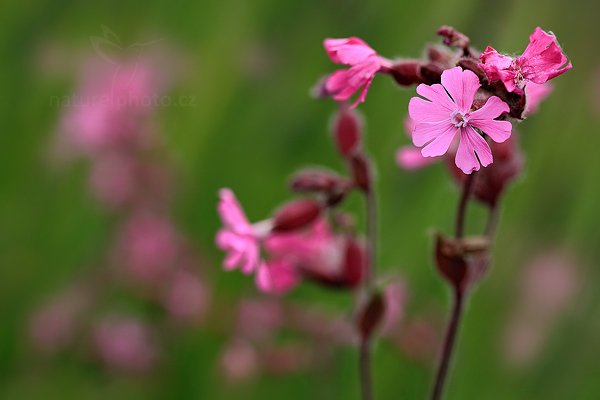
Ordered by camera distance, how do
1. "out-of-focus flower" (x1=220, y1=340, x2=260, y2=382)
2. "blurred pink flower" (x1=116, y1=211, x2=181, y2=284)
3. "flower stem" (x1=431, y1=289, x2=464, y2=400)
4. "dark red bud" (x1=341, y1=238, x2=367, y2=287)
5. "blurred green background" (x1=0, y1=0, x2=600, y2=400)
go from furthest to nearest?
"blurred pink flower" (x1=116, y1=211, x2=181, y2=284), "blurred green background" (x1=0, y1=0, x2=600, y2=400), "out-of-focus flower" (x1=220, y1=340, x2=260, y2=382), "dark red bud" (x1=341, y1=238, x2=367, y2=287), "flower stem" (x1=431, y1=289, x2=464, y2=400)

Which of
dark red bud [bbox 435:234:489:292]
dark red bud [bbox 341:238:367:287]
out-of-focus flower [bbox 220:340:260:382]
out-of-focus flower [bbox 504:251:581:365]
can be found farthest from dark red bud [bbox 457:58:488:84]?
out-of-focus flower [bbox 504:251:581:365]

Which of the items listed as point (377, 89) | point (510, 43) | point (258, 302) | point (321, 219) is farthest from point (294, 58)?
point (321, 219)

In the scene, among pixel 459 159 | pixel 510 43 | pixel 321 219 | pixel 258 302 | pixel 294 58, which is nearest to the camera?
pixel 459 159

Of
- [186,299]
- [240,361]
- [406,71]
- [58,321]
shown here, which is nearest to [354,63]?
[406,71]

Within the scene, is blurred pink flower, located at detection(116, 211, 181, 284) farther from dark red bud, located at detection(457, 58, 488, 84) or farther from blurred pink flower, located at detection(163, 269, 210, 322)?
dark red bud, located at detection(457, 58, 488, 84)

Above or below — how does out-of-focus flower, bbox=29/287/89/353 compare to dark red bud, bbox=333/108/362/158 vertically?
below

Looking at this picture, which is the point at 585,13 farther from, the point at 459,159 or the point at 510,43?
the point at 459,159

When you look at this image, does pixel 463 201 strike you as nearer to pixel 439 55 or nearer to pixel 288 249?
pixel 439 55
